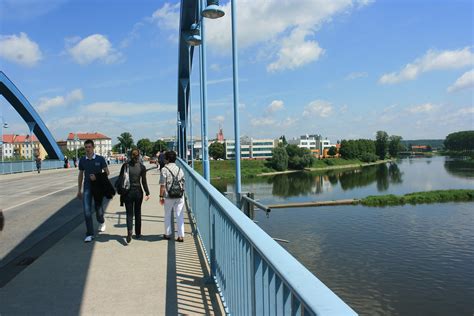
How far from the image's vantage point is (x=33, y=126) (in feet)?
147

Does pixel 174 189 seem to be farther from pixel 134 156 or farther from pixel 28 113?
pixel 28 113

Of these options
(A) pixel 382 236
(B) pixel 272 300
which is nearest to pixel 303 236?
(A) pixel 382 236

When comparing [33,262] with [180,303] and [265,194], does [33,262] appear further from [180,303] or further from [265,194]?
[265,194]

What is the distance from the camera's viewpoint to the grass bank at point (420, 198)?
150ft

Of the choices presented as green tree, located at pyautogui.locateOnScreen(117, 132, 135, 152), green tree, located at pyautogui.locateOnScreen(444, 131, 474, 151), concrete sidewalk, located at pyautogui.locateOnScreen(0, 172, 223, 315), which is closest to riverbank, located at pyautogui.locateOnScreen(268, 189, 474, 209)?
concrete sidewalk, located at pyautogui.locateOnScreen(0, 172, 223, 315)

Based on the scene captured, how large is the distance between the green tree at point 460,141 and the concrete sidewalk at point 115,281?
7283 inches

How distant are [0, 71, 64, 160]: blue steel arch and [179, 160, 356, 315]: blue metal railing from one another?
129 feet

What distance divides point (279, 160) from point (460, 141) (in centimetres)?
11554

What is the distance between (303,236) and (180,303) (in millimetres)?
27620

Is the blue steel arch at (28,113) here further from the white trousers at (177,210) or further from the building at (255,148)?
the building at (255,148)

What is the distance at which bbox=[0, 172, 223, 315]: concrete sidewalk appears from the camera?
3.51 meters

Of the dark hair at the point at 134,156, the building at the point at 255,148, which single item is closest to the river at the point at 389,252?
the dark hair at the point at 134,156

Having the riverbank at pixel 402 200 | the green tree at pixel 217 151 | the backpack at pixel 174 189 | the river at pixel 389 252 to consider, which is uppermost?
the green tree at pixel 217 151

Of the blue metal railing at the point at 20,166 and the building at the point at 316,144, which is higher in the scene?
the building at the point at 316,144
